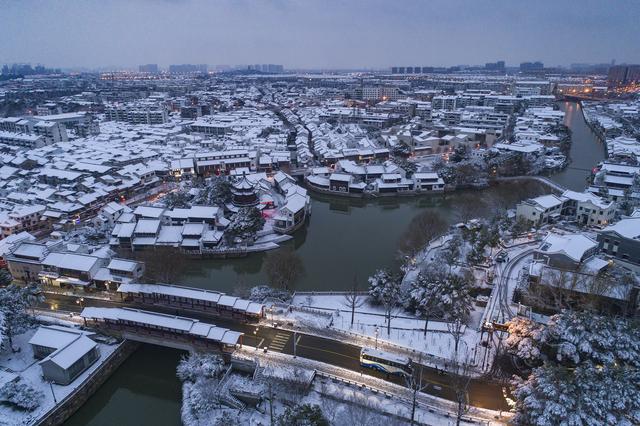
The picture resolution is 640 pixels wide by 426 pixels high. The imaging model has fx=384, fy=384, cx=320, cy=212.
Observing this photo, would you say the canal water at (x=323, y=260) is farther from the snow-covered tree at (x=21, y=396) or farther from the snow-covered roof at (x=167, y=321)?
the snow-covered roof at (x=167, y=321)

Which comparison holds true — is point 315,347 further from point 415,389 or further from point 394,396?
point 415,389

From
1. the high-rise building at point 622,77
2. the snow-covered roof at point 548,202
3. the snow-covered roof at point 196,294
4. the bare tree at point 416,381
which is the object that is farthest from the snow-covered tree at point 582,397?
the high-rise building at point 622,77

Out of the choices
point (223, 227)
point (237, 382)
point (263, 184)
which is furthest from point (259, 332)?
point (263, 184)

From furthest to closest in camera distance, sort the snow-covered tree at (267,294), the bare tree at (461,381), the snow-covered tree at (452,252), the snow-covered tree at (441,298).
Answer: the snow-covered tree at (452,252) < the snow-covered tree at (267,294) < the snow-covered tree at (441,298) < the bare tree at (461,381)

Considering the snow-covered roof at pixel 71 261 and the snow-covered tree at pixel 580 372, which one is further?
the snow-covered roof at pixel 71 261

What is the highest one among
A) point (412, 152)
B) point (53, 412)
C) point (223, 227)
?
point (412, 152)

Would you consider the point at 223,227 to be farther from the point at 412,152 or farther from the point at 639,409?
the point at 412,152

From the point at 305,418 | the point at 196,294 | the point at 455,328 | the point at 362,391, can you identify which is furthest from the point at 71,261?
the point at 455,328
